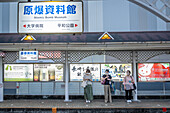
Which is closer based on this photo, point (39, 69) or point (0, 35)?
point (0, 35)

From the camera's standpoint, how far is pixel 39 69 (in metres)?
11.5

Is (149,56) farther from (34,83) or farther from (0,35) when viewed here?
(0,35)

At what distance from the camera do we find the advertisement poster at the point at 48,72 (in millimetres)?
11375

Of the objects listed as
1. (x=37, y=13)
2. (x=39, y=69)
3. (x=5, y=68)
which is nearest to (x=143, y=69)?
(x=39, y=69)

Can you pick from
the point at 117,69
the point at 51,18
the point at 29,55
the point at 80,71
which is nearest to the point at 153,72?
the point at 117,69

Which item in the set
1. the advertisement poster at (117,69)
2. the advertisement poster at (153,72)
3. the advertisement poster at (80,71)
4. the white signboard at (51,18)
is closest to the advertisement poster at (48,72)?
the advertisement poster at (80,71)

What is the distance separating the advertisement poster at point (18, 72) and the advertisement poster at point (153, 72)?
6152 millimetres

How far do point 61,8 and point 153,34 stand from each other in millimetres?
5687

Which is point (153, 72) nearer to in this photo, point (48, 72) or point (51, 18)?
point (48, 72)

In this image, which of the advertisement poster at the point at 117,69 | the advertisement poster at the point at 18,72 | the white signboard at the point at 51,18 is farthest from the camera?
the advertisement poster at the point at 18,72

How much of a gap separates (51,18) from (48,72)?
577 cm

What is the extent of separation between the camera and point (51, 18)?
20.4 ft

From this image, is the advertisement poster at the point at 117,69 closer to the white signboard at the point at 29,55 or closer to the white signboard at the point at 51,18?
the white signboard at the point at 29,55

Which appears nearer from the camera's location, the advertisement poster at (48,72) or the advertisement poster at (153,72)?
the advertisement poster at (153,72)
